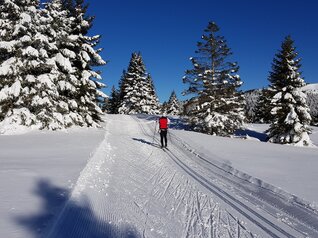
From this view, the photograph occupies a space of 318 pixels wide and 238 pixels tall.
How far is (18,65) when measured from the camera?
61.0ft

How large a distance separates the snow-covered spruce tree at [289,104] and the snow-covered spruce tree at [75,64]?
55.4ft

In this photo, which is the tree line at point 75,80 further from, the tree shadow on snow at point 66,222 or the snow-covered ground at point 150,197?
the tree shadow on snow at point 66,222

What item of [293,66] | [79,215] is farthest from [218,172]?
[293,66]

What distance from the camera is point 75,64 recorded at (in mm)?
25375

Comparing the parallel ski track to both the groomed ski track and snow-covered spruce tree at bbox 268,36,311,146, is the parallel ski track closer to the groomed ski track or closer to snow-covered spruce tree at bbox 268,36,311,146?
the groomed ski track

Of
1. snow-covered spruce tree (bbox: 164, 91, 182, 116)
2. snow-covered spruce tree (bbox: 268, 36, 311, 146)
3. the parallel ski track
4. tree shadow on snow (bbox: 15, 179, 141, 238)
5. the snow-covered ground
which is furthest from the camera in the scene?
snow-covered spruce tree (bbox: 164, 91, 182, 116)

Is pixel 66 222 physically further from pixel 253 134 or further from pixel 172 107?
pixel 172 107

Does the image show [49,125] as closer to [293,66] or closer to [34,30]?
[34,30]

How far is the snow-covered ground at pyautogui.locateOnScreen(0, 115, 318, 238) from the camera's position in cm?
497

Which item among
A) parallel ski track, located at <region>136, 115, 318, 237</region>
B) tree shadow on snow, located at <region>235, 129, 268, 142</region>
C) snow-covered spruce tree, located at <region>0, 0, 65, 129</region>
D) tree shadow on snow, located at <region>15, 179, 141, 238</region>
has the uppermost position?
snow-covered spruce tree, located at <region>0, 0, 65, 129</region>

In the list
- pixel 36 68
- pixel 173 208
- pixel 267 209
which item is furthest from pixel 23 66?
pixel 267 209

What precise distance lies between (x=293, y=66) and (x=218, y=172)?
830 inches

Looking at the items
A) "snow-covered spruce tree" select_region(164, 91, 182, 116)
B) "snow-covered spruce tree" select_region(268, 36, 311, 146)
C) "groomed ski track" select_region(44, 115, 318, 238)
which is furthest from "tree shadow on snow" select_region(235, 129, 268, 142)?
"snow-covered spruce tree" select_region(164, 91, 182, 116)

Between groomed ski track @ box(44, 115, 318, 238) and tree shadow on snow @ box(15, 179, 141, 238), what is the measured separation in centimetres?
2
